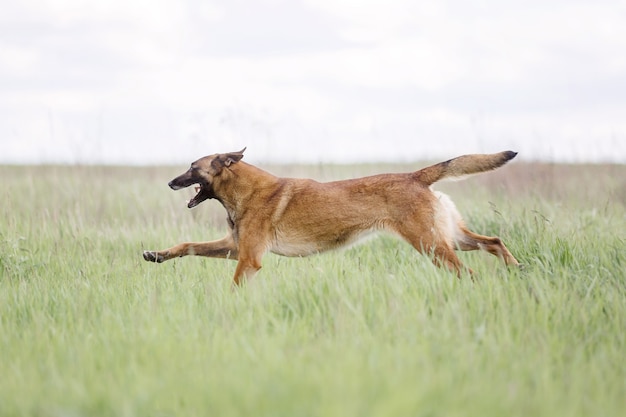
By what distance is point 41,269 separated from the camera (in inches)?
275

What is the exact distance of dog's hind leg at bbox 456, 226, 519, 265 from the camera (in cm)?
637

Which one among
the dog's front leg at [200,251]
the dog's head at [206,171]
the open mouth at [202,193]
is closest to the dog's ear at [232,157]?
the dog's head at [206,171]

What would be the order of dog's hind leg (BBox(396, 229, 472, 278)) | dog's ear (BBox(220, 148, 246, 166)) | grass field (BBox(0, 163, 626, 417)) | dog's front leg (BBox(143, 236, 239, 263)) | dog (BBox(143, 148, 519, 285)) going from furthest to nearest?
1. dog's front leg (BBox(143, 236, 239, 263))
2. dog's ear (BBox(220, 148, 246, 166))
3. dog (BBox(143, 148, 519, 285))
4. dog's hind leg (BBox(396, 229, 472, 278))
5. grass field (BBox(0, 163, 626, 417))

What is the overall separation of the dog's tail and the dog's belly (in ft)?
2.92

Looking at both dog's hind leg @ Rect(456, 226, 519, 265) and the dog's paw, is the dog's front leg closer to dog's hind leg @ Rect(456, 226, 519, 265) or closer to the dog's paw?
the dog's paw

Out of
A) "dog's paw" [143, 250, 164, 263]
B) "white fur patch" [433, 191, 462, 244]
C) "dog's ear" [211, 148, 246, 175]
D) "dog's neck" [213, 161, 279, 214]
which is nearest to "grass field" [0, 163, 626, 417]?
"dog's paw" [143, 250, 164, 263]

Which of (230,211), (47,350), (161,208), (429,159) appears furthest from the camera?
(429,159)

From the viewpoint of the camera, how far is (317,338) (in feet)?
14.2

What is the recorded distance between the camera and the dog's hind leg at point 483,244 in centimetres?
637

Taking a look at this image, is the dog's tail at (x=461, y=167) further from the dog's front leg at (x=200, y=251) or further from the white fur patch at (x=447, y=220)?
the dog's front leg at (x=200, y=251)

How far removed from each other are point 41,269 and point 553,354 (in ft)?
16.3

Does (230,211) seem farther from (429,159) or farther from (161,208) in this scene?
(429,159)

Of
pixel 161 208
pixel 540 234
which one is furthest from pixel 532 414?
pixel 161 208

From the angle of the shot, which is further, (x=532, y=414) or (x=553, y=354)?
(x=553, y=354)
